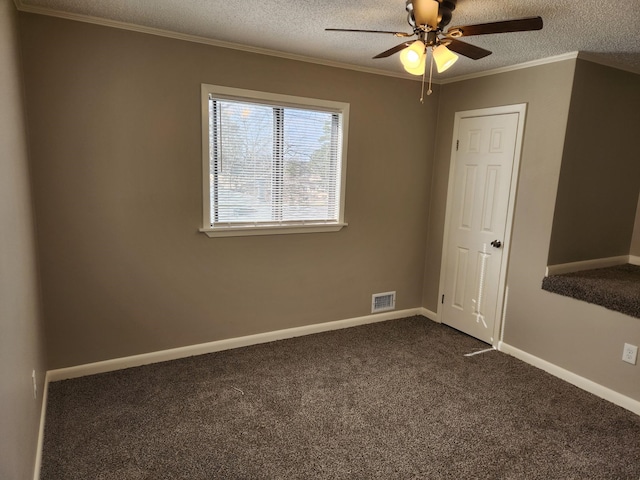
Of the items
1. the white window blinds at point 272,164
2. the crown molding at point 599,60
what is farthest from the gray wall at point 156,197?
the crown molding at point 599,60

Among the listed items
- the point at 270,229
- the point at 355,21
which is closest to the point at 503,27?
the point at 355,21

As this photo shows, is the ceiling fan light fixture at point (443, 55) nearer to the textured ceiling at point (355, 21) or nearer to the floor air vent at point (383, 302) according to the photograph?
the textured ceiling at point (355, 21)

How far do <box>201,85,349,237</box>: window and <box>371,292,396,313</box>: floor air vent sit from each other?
89 centimetres

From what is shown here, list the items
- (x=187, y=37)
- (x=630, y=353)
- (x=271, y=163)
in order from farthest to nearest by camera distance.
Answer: (x=271, y=163) → (x=187, y=37) → (x=630, y=353)

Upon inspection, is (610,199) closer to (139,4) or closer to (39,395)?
(139,4)

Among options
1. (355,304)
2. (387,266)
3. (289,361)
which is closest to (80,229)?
(289,361)

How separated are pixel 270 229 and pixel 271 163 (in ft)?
1.76

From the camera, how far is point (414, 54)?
2.00 meters

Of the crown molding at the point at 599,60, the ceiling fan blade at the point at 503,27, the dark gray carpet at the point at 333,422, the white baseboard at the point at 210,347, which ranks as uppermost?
the crown molding at the point at 599,60

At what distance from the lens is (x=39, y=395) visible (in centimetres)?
229

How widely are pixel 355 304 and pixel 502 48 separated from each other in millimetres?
2438

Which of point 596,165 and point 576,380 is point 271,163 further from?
point 576,380

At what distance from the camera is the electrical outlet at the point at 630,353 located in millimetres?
2637

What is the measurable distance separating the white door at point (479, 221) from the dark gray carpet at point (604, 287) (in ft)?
1.58
